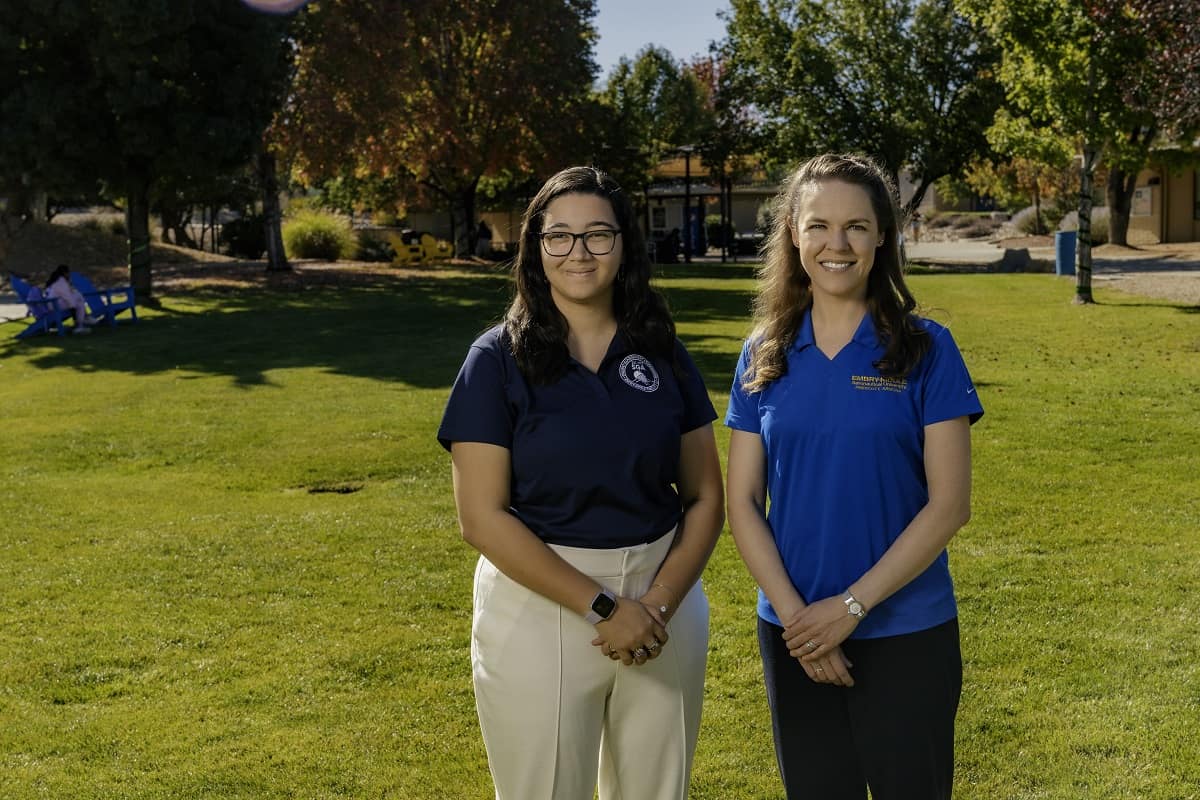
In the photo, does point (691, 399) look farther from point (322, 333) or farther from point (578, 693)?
point (322, 333)

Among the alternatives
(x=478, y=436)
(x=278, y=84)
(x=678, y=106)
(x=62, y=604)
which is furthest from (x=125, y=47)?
(x=678, y=106)

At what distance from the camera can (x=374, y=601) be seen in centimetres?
618

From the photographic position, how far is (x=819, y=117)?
38969 millimetres

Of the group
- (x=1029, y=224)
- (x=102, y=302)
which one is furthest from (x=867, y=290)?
(x=1029, y=224)

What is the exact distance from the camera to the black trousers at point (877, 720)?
268cm

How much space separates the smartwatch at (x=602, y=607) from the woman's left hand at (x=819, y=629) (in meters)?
0.38

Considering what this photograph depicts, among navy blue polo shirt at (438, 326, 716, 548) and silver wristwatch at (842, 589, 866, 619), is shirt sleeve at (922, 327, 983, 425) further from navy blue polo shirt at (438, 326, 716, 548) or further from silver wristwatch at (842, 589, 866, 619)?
navy blue polo shirt at (438, 326, 716, 548)

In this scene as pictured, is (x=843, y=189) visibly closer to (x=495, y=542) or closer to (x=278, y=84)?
(x=495, y=542)

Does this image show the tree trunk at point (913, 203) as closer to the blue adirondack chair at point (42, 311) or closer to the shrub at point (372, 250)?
the blue adirondack chair at point (42, 311)

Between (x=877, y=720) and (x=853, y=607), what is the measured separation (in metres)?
0.26

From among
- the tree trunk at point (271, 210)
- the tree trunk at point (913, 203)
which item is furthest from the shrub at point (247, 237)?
the tree trunk at point (913, 203)

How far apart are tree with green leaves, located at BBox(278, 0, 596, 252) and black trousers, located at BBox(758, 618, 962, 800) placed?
2743 cm

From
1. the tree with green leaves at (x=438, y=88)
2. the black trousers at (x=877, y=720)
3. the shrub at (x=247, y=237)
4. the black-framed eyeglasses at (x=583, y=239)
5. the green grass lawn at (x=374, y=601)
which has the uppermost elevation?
the tree with green leaves at (x=438, y=88)

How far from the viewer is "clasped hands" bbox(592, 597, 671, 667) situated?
2719 millimetres
